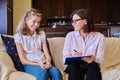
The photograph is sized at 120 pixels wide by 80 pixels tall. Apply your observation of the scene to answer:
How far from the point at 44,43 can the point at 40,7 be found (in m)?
4.40

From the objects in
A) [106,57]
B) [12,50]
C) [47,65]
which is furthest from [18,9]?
[47,65]

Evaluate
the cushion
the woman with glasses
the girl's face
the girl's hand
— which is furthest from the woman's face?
the cushion

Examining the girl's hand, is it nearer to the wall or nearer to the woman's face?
the woman's face

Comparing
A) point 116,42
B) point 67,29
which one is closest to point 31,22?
point 116,42

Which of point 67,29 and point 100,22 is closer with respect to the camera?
point 67,29

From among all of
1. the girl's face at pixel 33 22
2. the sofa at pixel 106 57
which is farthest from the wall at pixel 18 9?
the girl's face at pixel 33 22

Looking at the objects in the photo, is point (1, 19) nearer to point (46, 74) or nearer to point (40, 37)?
point (40, 37)

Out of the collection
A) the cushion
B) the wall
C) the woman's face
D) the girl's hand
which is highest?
the wall

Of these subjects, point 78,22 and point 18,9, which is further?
point 18,9

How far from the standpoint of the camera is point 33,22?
2.51 m

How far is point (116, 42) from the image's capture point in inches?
117

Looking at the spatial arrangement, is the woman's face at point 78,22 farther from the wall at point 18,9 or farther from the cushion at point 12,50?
the wall at point 18,9

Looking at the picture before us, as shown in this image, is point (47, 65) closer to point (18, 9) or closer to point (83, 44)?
point (83, 44)

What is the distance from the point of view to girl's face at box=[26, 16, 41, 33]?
2.51 m
